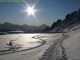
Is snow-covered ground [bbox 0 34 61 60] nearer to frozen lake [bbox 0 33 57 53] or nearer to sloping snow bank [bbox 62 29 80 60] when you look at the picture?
frozen lake [bbox 0 33 57 53]

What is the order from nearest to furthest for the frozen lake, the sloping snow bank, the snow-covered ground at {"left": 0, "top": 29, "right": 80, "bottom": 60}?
the sloping snow bank, the snow-covered ground at {"left": 0, "top": 29, "right": 80, "bottom": 60}, the frozen lake

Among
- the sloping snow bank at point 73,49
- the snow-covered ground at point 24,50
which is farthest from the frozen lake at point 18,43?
the sloping snow bank at point 73,49

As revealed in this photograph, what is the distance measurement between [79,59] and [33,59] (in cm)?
445

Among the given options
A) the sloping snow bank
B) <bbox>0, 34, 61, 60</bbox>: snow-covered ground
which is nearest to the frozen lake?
<bbox>0, 34, 61, 60</bbox>: snow-covered ground

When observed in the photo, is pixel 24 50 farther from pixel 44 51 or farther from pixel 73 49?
pixel 73 49

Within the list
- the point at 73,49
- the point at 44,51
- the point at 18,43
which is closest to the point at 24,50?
the point at 44,51

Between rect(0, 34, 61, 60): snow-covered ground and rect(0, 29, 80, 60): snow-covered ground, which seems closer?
rect(0, 29, 80, 60): snow-covered ground

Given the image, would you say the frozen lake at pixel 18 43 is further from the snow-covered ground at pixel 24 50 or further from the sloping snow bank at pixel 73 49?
the sloping snow bank at pixel 73 49

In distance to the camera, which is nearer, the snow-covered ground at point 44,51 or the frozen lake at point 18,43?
the snow-covered ground at point 44,51

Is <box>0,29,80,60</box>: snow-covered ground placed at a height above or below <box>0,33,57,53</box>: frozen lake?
below

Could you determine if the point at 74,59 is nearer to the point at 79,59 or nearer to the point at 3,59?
the point at 79,59

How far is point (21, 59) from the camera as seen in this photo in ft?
37.8

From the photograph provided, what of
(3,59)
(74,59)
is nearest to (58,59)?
(74,59)

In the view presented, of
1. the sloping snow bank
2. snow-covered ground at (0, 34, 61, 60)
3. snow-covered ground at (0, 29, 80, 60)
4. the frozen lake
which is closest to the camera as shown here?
the sloping snow bank
